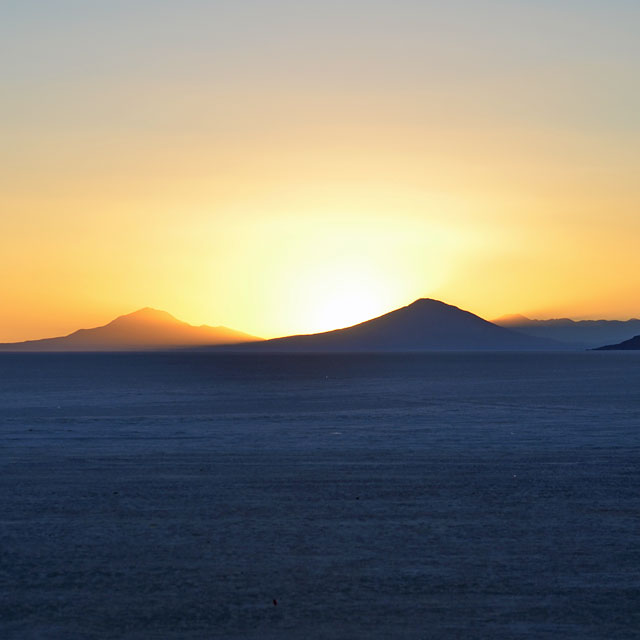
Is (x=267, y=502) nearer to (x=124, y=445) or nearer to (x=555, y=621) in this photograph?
(x=555, y=621)

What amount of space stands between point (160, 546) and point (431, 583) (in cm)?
449

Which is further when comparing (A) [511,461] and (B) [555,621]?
(A) [511,461]

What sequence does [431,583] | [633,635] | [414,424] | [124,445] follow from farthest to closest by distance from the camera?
[414,424] → [124,445] → [431,583] → [633,635]

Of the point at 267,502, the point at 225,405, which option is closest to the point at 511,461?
the point at 267,502

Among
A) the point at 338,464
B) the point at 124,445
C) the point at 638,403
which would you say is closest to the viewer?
the point at 338,464

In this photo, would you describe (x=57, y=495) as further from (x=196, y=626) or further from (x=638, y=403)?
(x=638, y=403)

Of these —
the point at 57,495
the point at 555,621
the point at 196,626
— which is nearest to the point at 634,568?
the point at 555,621

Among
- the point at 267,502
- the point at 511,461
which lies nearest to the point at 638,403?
the point at 511,461

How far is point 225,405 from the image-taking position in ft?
180

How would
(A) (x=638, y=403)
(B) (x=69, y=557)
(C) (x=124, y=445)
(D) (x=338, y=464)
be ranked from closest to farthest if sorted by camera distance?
(B) (x=69, y=557), (D) (x=338, y=464), (C) (x=124, y=445), (A) (x=638, y=403)

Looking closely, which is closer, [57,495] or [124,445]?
[57,495]

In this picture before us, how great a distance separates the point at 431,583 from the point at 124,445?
786 inches

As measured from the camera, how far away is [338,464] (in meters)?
24.8

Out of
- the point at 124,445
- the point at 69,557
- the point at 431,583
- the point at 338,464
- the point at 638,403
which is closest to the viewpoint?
the point at 431,583
